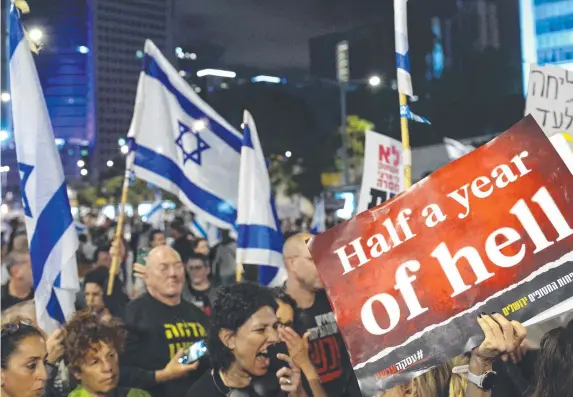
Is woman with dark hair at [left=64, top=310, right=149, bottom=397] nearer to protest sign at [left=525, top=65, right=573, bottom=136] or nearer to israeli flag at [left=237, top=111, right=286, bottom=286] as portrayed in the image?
israeli flag at [left=237, top=111, right=286, bottom=286]

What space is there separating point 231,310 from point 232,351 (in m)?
0.18

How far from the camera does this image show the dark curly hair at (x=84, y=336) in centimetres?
350

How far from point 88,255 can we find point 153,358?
7654 mm

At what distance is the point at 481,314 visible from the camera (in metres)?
2.59

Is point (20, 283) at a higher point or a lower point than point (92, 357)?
higher

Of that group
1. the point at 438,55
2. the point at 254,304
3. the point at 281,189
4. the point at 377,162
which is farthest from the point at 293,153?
the point at 254,304

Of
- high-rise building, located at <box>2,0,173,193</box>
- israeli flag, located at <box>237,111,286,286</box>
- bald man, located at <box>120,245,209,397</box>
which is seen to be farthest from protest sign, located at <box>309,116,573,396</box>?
israeli flag, located at <box>237,111,286,286</box>

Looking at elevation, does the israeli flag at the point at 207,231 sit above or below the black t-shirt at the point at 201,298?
above

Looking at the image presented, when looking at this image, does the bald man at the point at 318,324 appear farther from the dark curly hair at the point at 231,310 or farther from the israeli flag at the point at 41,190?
the israeli flag at the point at 41,190

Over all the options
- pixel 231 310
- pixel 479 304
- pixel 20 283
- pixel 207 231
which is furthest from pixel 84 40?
pixel 479 304

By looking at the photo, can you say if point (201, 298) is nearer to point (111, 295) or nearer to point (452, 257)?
point (111, 295)

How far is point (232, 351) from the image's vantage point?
333 cm

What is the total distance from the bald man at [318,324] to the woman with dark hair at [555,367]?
43.5 inches

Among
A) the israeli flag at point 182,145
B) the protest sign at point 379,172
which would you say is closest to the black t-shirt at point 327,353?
the protest sign at point 379,172
